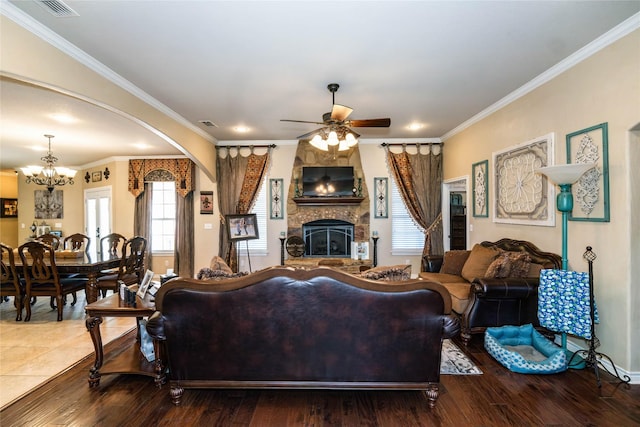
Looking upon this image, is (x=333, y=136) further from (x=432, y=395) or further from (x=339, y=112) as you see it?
(x=432, y=395)

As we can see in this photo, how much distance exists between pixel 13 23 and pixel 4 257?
3.77 metres

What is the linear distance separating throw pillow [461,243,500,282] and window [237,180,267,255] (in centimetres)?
386

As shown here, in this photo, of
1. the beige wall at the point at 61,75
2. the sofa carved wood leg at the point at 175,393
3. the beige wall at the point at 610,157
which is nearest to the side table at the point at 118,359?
the sofa carved wood leg at the point at 175,393

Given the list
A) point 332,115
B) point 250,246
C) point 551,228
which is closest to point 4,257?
point 250,246

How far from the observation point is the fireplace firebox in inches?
241

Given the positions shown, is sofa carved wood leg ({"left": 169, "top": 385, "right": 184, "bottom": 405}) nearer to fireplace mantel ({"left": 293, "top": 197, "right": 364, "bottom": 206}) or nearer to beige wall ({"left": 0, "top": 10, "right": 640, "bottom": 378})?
beige wall ({"left": 0, "top": 10, "right": 640, "bottom": 378})

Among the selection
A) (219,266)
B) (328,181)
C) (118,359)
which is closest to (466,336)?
(219,266)

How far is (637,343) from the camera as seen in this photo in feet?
7.95

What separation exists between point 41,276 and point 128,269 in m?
0.99

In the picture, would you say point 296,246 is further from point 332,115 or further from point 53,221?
point 53,221

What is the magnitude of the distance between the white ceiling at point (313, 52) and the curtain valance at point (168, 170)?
181 centimetres

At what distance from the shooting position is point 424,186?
596 cm

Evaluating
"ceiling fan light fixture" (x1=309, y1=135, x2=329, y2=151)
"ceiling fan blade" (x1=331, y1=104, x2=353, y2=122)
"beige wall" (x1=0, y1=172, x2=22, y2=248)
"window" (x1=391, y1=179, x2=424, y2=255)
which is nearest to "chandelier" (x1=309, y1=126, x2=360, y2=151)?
"ceiling fan light fixture" (x1=309, y1=135, x2=329, y2=151)

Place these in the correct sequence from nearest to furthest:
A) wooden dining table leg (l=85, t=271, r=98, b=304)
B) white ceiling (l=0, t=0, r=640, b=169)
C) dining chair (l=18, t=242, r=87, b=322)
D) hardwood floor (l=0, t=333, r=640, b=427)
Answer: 1. hardwood floor (l=0, t=333, r=640, b=427)
2. white ceiling (l=0, t=0, r=640, b=169)
3. dining chair (l=18, t=242, r=87, b=322)
4. wooden dining table leg (l=85, t=271, r=98, b=304)
